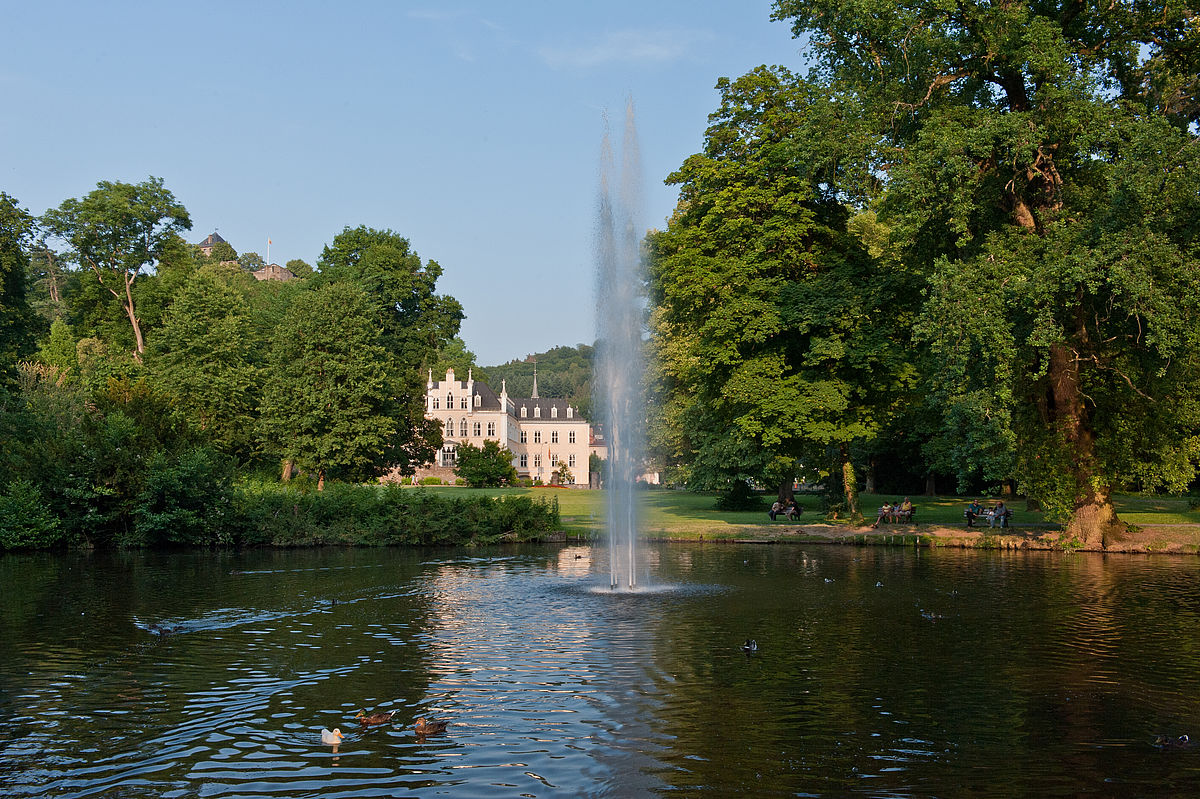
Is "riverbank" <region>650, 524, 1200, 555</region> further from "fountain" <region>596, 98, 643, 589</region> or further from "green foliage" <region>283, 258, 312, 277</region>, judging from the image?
"green foliage" <region>283, 258, 312, 277</region>

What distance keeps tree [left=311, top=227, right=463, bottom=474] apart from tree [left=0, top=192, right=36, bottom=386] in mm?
18213

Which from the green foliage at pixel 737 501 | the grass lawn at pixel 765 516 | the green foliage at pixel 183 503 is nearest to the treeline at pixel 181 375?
the green foliage at pixel 183 503

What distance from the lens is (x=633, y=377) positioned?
25328 millimetres

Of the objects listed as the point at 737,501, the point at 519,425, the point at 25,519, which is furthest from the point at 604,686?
the point at 519,425

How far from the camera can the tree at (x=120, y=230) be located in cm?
7469

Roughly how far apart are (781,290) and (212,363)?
37.5m

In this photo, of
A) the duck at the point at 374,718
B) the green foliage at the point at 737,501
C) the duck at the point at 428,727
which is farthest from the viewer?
the green foliage at the point at 737,501

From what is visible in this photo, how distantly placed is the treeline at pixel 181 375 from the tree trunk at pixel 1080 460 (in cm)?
2189

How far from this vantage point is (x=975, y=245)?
97.1 feet

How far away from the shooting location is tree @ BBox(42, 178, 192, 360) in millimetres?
74688

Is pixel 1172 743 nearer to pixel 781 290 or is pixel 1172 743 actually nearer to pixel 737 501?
pixel 781 290

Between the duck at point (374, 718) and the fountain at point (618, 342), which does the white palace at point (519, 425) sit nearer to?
the fountain at point (618, 342)

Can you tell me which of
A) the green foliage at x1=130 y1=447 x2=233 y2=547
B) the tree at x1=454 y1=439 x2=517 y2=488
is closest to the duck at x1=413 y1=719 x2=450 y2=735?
the green foliage at x1=130 y1=447 x2=233 y2=547


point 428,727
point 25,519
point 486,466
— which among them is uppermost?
point 486,466
